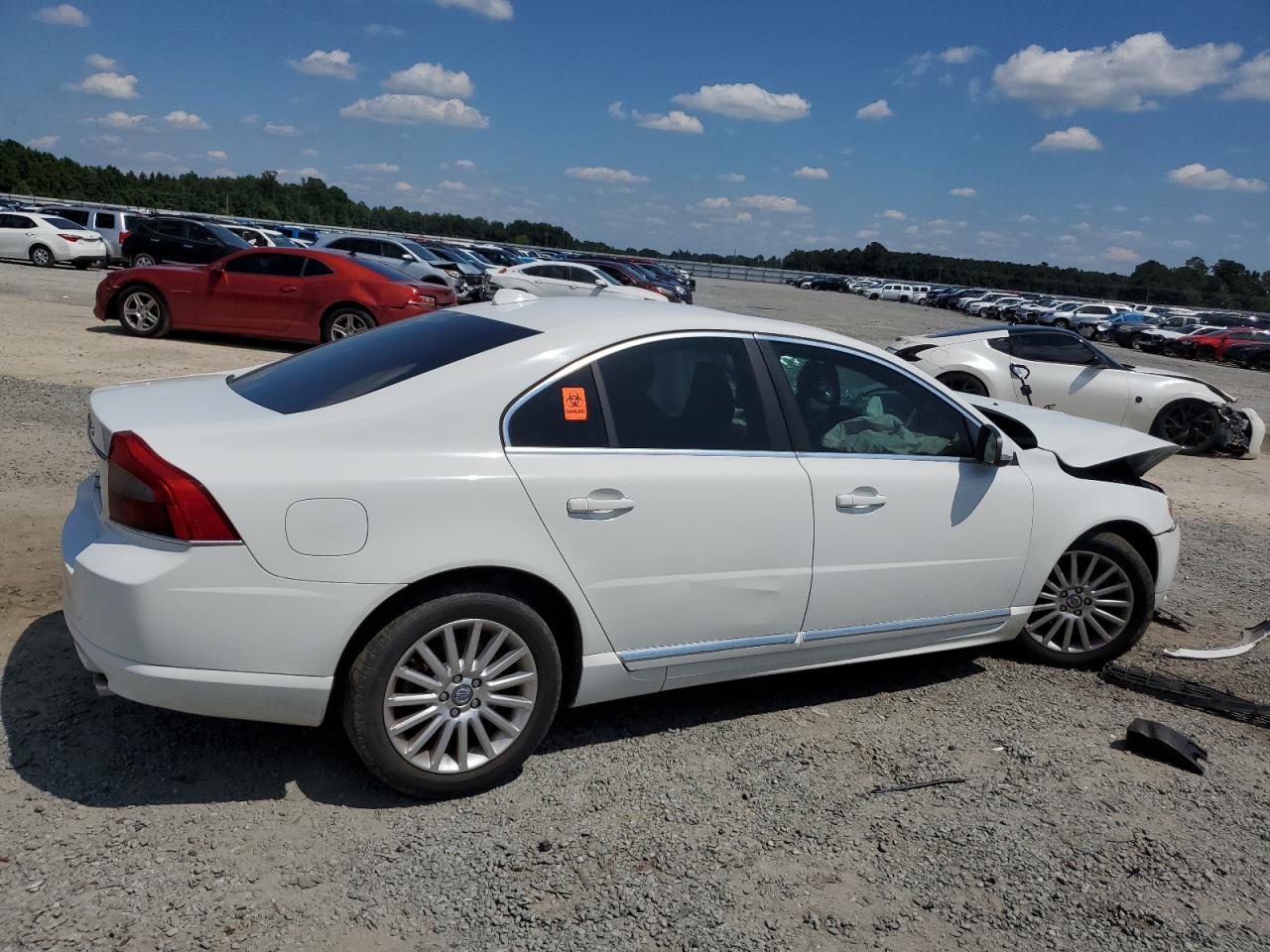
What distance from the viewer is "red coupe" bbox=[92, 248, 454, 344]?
13.8 m

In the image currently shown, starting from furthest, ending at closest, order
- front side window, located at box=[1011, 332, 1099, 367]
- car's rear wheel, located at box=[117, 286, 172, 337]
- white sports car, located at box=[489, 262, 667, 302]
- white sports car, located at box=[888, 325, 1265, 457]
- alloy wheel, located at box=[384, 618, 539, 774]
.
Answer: white sports car, located at box=[489, 262, 667, 302] → car's rear wheel, located at box=[117, 286, 172, 337] → front side window, located at box=[1011, 332, 1099, 367] → white sports car, located at box=[888, 325, 1265, 457] → alloy wheel, located at box=[384, 618, 539, 774]

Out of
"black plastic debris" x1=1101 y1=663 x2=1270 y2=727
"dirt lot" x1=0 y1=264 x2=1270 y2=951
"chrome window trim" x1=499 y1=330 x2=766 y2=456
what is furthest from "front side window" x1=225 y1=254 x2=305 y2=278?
"black plastic debris" x1=1101 y1=663 x2=1270 y2=727

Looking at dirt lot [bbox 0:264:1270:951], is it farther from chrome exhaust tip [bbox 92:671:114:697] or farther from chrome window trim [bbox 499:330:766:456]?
chrome window trim [bbox 499:330:766:456]

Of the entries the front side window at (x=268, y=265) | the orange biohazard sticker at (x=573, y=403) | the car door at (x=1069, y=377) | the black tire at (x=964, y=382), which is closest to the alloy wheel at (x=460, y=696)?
the orange biohazard sticker at (x=573, y=403)

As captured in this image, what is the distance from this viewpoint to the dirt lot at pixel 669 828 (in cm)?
277

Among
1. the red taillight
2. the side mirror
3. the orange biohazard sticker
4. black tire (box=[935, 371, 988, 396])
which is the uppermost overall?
the orange biohazard sticker

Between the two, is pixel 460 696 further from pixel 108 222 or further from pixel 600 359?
pixel 108 222

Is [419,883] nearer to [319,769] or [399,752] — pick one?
[399,752]

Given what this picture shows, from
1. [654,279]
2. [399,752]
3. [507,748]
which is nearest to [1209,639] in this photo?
[507,748]

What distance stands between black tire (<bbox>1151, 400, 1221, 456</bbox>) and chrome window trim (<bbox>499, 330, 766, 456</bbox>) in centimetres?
997

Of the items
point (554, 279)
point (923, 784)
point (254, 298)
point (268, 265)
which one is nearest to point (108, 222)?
point (554, 279)

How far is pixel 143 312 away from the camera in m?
13.9

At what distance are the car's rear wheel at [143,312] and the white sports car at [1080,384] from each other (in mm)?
10123

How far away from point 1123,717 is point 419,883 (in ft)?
10.5
